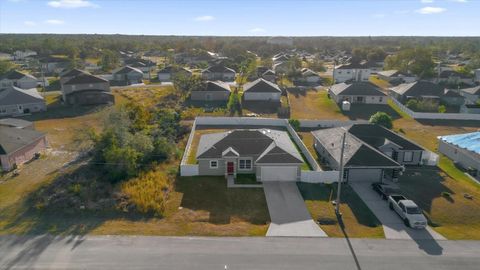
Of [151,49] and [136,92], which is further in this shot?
[151,49]

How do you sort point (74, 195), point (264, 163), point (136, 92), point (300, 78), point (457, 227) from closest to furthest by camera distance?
point (457, 227) < point (74, 195) < point (264, 163) < point (136, 92) < point (300, 78)

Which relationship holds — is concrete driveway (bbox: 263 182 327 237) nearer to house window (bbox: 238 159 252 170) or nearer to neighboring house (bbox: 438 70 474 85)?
house window (bbox: 238 159 252 170)

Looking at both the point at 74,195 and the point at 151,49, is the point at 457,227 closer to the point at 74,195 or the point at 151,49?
the point at 74,195

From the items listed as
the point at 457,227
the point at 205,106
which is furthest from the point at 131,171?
the point at 205,106

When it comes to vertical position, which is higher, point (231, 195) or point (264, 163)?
point (264, 163)

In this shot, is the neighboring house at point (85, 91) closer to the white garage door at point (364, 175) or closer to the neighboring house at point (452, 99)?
the white garage door at point (364, 175)

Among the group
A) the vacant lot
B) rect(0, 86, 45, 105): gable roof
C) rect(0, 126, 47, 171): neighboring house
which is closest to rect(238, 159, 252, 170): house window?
rect(0, 126, 47, 171): neighboring house

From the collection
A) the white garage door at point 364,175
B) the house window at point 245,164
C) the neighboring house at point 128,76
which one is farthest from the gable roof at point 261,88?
the white garage door at point 364,175

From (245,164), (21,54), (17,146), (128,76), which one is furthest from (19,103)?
(21,54)
